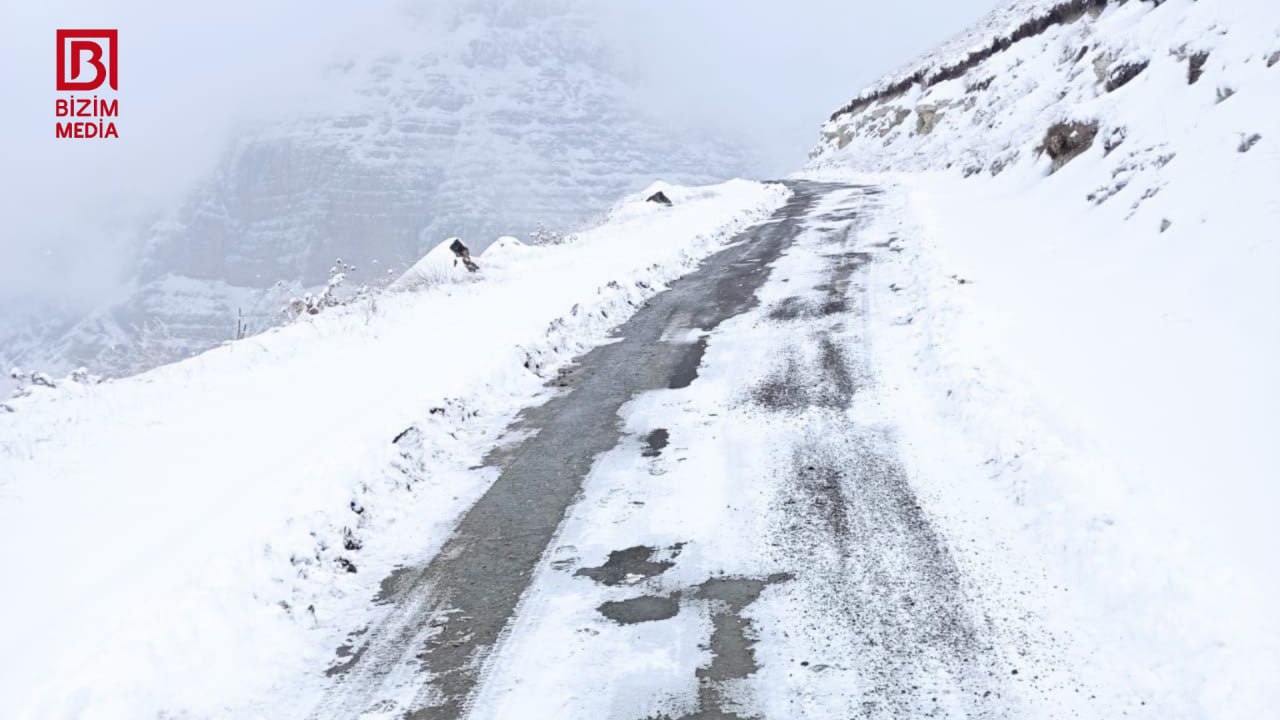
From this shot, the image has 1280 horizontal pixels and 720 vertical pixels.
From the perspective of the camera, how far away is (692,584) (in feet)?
14.9

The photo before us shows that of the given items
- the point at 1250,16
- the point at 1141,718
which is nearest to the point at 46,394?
the point at 1141,718

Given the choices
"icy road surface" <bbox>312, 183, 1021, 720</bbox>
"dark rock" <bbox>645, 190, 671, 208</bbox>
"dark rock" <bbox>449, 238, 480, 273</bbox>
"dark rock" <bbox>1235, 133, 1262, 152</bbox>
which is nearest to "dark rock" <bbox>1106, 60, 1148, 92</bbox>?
"dark rock" <bbox>1235, 133, 1262, 152</bbox>

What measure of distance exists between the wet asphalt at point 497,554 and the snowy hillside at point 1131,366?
1.57m

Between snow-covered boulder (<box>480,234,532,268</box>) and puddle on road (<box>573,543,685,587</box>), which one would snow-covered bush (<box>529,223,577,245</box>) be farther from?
puddle on road (<box>573,543,685,587</box>)

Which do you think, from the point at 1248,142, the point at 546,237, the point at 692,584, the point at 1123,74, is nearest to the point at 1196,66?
the point at 1123,74

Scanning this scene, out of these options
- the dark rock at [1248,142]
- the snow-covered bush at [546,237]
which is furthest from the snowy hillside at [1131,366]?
the snow-covered bush at [546,237]

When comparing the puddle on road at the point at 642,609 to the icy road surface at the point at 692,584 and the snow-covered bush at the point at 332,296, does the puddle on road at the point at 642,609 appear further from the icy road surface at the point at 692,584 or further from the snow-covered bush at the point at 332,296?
the snow-covered bush at the point at 332,296

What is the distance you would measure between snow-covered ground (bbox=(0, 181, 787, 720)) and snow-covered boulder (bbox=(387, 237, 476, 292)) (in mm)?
4848

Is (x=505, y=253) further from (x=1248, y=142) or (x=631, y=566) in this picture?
(x=631, y=566)

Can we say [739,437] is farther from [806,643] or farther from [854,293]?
[854,293]

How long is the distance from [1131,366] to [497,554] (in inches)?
200

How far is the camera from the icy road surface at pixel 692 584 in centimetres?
364

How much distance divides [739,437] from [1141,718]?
3.77m

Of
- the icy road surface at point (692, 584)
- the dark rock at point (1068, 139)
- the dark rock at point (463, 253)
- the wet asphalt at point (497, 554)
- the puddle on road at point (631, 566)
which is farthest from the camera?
the dark rock at point (463, 253)
